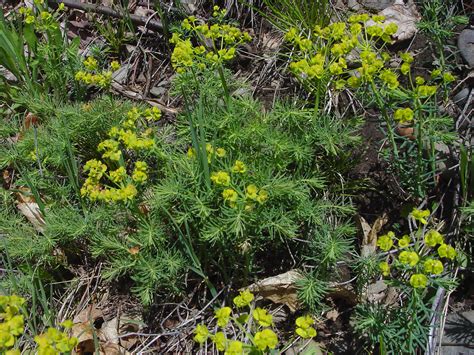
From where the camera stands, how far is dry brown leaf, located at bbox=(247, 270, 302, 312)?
288 centimetres

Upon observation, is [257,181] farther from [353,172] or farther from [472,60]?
[472,60]

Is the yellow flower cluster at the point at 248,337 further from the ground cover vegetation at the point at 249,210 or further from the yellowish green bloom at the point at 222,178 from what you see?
the yellowish green bloom at the point at 222,178

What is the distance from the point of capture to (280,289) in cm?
290

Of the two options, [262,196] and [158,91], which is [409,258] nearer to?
[262,196]

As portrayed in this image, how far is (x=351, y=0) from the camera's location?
396 cm

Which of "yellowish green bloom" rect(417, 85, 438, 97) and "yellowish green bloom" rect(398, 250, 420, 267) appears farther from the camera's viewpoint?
"yellowish green bloom" rect(417, 85, 438, 97)

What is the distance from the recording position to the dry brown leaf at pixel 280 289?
2.88m

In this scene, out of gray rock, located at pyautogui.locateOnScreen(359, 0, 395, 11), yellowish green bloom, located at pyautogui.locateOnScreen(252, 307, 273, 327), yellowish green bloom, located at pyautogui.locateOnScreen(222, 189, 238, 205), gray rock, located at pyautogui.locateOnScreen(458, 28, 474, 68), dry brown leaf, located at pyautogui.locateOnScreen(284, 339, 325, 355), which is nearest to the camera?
yellowish green bloom, located at pyautogui.locateOnScreen(252, 307, 273, 327)

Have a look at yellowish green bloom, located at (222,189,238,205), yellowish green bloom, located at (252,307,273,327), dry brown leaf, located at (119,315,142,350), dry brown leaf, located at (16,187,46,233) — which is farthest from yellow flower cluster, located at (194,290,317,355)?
dry brown leaf, located at (16,187,46,233)

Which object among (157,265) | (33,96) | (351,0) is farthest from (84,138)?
(351,0)

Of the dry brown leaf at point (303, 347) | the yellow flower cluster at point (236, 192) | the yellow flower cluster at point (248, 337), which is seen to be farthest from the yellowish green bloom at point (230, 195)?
the dry brown leaf at point (303, 347)

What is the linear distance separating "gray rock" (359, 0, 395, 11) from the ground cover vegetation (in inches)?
19.9

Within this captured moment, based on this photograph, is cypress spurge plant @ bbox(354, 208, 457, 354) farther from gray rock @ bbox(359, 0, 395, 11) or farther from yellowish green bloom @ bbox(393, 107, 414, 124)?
gray rock @ bbox(359, 0, 395, 11)

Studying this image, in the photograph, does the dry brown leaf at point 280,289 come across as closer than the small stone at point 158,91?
A: Yes
